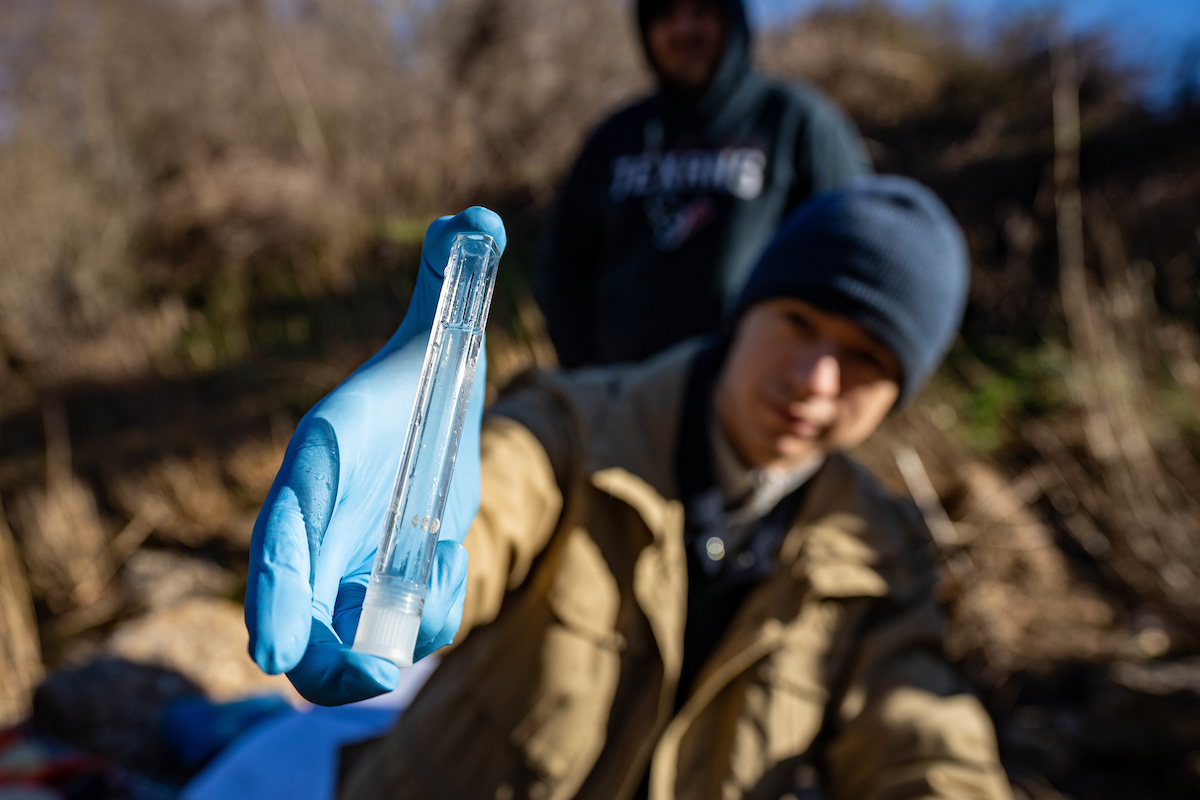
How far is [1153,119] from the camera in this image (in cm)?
477

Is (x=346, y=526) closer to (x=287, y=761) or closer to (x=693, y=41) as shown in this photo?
(x=287, y=761)

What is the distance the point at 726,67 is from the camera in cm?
198

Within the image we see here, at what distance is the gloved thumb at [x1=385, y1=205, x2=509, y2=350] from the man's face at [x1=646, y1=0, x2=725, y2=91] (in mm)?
1690

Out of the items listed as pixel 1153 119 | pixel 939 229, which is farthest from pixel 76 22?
pixel 1153 119

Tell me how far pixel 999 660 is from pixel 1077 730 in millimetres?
290

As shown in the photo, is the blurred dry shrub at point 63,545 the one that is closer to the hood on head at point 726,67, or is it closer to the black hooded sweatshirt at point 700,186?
the black hooded sweatshirt at point 700,186

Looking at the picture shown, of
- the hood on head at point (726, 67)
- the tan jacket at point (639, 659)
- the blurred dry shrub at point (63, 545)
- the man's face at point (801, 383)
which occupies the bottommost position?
the blurred dry shrub at point (63, 545)

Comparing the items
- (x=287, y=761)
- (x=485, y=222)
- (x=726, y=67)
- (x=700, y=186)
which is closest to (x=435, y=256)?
(x=485, y=222)

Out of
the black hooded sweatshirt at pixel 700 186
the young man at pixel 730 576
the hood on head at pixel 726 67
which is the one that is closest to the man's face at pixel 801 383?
the young man at pixel 730 576

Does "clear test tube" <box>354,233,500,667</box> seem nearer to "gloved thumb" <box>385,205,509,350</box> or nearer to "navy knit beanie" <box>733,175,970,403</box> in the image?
"gloved thumb" <box>385,205,509,350</box>

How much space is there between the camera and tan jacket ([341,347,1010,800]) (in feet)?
3.51

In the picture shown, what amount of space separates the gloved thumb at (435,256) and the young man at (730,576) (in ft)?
1.62

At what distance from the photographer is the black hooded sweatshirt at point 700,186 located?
1916mm

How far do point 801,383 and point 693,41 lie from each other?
1.21 metres
